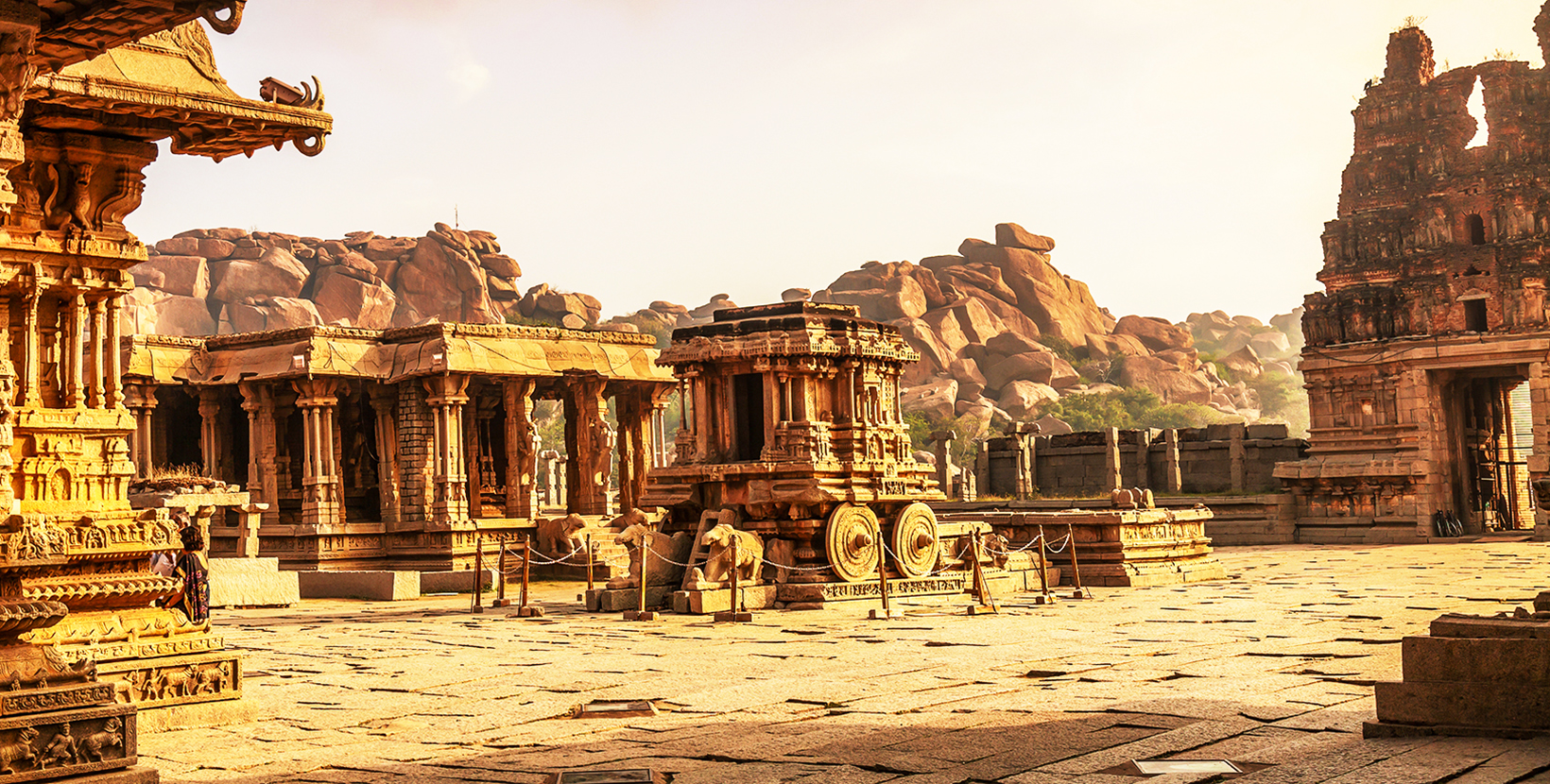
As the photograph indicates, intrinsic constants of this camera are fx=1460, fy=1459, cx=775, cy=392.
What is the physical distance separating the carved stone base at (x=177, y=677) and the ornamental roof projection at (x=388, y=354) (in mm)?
16616

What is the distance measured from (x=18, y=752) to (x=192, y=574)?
570 cm

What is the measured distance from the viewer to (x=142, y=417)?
91.6 ft

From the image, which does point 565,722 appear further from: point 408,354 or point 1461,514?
point 1461,514

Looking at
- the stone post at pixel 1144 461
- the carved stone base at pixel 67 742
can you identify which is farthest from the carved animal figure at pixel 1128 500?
the carved stone base at pixel 67 742

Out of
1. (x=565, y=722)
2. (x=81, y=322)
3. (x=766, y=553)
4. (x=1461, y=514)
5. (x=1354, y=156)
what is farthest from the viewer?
(x=1354, y=156)

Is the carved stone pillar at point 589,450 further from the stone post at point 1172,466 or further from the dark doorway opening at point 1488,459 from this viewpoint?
the dark doorway opening at point 1488,459

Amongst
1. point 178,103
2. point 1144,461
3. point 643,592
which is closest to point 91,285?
point 178,103

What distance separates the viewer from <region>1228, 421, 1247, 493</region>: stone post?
1464 inches

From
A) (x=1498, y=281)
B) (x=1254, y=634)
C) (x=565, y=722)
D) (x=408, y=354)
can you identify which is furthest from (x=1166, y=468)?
(x=565, y=722)

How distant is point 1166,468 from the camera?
37719 mm

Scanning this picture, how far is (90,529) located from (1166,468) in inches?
1276

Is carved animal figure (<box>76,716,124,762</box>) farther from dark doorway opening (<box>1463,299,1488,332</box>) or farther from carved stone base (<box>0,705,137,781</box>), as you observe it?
dark doorway opening (<box>1463,299,1488,332</box>)

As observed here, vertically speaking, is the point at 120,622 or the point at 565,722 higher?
the point at 120,622

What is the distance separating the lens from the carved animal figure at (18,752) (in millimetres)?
5555
